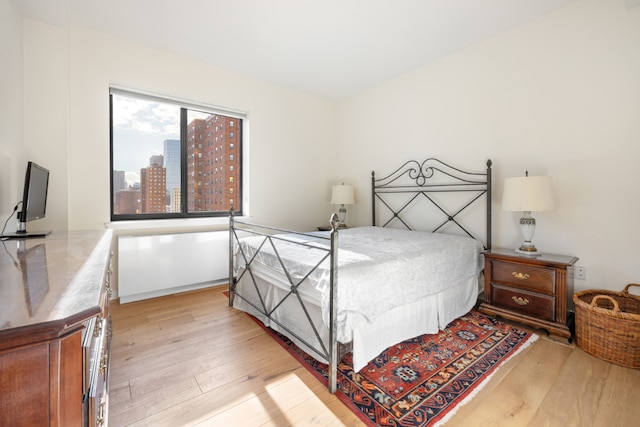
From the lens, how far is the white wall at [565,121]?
2.07m

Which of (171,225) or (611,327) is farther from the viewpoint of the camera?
(171,225)

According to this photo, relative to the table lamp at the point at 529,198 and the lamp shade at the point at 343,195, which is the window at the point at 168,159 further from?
the table lamp at the point at 529,198

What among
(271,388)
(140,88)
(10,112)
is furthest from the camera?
(140,88)

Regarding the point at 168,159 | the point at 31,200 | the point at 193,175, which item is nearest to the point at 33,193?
the point at 31,200

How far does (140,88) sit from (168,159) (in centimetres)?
76

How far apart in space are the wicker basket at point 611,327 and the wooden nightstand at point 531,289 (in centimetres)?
11

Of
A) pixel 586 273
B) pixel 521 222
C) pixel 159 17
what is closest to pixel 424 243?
pixel 521 222

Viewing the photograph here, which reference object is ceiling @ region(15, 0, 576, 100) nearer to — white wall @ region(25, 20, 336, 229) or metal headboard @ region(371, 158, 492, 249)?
white wall @ region(25, 20, 336, 229)

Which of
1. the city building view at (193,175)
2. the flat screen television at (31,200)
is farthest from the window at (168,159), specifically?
the flat screen television at (31,200)

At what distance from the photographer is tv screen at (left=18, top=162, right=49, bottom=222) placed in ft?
5.40

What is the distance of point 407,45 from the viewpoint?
2859 millimetres

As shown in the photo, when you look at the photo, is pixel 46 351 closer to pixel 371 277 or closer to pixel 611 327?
pixel 371 277

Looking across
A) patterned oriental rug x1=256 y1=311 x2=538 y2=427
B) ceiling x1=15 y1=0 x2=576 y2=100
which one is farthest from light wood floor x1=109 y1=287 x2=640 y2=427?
ceiling x1=15 y1=0 x2=576 y2=100

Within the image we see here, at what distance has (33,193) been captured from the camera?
1.76m
